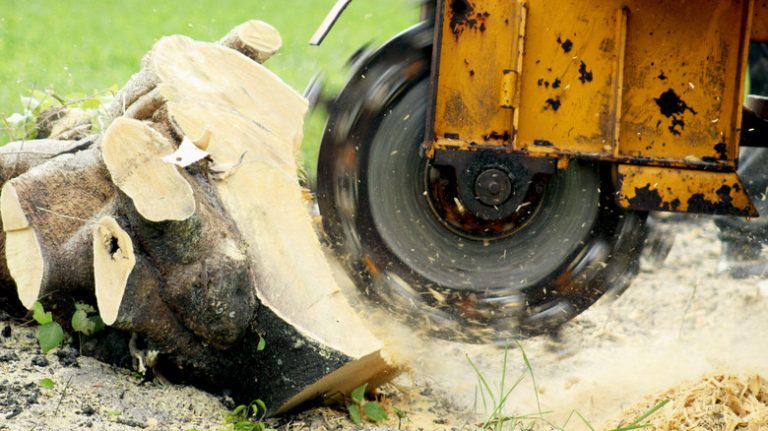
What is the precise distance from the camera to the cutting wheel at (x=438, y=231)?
3.64 metres

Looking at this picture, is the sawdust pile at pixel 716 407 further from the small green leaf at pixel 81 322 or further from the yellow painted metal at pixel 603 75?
the small green leaf at pixel 81 322

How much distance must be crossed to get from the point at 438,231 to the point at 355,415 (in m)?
0.89

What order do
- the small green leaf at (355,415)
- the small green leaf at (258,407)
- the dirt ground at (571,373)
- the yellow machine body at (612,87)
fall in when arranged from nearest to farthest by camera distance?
the dirt ground at (571,373), the small green leaf at (258,407), the small green leaf at (355,415), the yellow machine body at (612,87)

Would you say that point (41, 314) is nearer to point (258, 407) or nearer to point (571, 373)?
point (258, 407)

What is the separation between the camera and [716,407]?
3.05 m

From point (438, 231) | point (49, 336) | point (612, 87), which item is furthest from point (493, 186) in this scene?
point (49, 336)

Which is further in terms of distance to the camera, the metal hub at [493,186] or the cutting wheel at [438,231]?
the cutting wheel at [438,231]

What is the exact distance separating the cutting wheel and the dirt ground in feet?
0.53

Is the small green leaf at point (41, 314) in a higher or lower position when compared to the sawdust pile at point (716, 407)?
higher

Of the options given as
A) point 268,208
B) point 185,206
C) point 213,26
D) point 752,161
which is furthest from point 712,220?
point 213,26

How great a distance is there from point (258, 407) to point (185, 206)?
0.71 meters

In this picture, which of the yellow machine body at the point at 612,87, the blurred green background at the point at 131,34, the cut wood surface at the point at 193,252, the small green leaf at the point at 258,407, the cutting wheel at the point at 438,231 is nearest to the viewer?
the cut wood surface at the point at 193,252

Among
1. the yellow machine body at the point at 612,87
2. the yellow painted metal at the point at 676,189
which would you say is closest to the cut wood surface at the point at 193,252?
the yellow machine body at the point at 612,87

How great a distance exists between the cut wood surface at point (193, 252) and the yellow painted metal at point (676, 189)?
3.46ft
